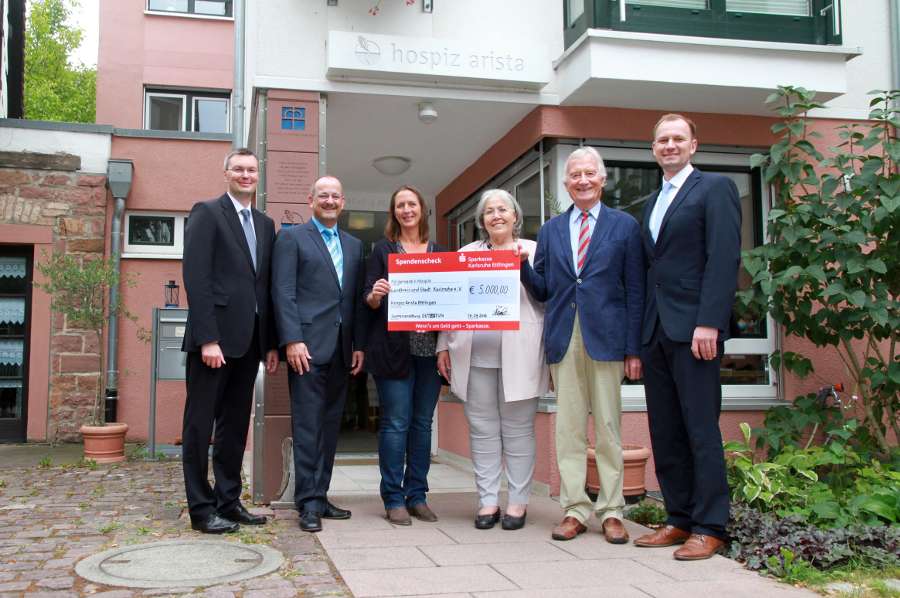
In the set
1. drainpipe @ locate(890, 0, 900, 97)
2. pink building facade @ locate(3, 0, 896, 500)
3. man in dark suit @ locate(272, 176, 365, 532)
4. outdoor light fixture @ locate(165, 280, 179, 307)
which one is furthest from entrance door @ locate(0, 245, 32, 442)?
drainpipe @ locate(890, 0, 900, 97)

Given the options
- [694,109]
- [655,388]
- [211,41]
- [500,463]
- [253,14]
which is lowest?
A: [500,463]

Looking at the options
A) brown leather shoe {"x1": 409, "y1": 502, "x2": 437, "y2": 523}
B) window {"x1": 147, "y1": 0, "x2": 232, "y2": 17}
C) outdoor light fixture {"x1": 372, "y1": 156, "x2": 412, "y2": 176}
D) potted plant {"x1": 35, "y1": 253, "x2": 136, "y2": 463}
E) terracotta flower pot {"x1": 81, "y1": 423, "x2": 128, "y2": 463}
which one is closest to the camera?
brown leather shoe {"x1": 409, "y1": 502, "x2": 437, "y2": 523}

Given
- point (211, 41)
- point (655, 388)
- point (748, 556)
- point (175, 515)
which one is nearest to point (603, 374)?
point (655, 388)

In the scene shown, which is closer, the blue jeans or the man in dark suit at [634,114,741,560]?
the man in dark suit at [634,114,741,560]

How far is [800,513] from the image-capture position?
13.3 feet

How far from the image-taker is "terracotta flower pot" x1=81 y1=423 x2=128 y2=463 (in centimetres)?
794

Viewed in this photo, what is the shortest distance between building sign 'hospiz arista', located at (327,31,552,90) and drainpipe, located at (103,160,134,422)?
518cm

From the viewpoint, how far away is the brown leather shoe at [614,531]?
3.93m

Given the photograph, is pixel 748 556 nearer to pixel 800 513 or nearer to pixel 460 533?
pixel 800 513

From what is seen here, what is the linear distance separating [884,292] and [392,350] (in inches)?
126

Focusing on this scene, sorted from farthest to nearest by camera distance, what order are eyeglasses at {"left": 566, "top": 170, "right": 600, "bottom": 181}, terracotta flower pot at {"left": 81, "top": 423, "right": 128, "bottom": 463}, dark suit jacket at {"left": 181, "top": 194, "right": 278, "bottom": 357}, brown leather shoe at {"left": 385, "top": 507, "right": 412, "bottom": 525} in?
terracotta flower pot at {"left": 81, "top": 423, "right": 128, "bottom": 463}, brown leather shoe at {"left": 385, "top": 507, "right": 412, "bottom": 525}, eyeglasses at {"left": 566, "top": 170, "right": 600, "bottom": 181}, dark suit jacket at {"left": 181, "top": 194, "right": 278, "bottom": 357}

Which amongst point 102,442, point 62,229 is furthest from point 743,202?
point 62,229

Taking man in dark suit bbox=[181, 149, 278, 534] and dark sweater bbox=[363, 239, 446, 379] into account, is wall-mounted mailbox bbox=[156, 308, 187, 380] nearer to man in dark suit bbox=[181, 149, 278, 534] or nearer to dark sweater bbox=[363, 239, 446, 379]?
man in dark suit bbox=[181, 149, 278, 534]

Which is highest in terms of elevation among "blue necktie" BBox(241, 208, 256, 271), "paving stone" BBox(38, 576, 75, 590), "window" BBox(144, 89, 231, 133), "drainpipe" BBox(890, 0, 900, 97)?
"window" BBox(144, 89, 231, 133)
